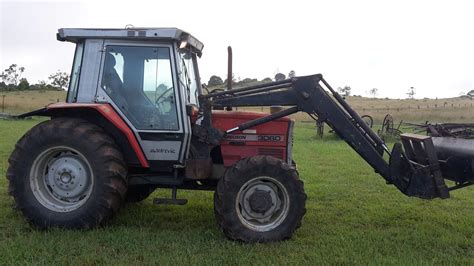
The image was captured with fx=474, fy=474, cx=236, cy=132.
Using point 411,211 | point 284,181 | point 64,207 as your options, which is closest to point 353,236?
point 284,181

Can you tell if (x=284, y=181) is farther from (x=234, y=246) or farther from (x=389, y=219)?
(x=389, y=219)

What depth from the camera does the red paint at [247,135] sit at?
603 cm

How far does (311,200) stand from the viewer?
7.91 meters

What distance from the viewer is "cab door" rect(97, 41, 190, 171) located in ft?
18.9

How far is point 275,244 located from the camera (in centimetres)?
531

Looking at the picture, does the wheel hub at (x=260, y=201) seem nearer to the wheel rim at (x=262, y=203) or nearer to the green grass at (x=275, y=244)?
the wheel rim at (x=262, y=203)

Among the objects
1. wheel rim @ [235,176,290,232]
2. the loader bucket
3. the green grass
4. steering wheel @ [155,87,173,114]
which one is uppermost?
steering wheel @ [155,87,173,114]

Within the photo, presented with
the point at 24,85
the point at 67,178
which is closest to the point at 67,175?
the point at 67,178

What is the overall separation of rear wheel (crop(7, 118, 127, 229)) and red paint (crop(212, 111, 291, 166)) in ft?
4.29

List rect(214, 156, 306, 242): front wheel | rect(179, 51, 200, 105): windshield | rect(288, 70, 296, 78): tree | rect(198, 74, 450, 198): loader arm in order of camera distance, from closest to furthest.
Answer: rect(214, 156, 306, 242): front wheel < rect(198, 74, 450, 198): loader arm < rect(179, 51, 200, 105): windshield < rect(288, 70, 296, 78): tree

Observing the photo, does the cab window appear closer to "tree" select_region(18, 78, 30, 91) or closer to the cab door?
the cab door

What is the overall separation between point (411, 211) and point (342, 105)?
2.27 m

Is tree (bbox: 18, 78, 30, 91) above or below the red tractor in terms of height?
above

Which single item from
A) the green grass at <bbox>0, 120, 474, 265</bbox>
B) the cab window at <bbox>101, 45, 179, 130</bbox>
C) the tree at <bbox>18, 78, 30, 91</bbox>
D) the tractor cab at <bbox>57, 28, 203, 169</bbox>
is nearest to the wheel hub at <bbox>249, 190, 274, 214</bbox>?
the green grass at <bbox>0, 120, 474, 265</bbox>
